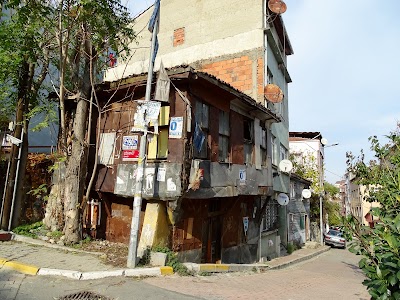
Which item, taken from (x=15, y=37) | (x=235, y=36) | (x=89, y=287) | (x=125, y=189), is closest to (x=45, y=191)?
(x=125, y=189)

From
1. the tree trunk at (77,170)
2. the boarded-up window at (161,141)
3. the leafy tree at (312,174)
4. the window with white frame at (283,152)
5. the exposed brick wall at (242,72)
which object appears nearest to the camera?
the boarded-up window at (161,141)

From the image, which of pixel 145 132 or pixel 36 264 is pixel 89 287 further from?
pixel 145 132

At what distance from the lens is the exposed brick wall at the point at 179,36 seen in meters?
18.5

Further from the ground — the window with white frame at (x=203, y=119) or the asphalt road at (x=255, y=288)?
the window with white frame at (x=203, y=119)

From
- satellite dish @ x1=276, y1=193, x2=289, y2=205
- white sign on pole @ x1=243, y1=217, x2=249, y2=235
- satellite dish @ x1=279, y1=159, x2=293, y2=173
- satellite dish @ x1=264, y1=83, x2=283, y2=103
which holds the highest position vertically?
satellite dish @ x1=264, y1=83, x2=283, y2=103

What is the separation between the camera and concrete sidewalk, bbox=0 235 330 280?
23.8ft

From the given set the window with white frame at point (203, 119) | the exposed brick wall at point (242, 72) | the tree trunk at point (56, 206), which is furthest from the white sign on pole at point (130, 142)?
the exposed brick wall at point (242, 72)

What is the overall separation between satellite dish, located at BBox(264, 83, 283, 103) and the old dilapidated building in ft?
5.65

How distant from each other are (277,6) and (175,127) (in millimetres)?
11336

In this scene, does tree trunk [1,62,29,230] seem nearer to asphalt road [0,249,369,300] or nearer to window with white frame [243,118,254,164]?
asphalt road [0,249,369,300]

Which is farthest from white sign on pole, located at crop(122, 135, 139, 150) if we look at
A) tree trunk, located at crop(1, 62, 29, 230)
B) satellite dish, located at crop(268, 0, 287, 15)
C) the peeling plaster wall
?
satellite dish, located at crop(268, 0, 287, 15)

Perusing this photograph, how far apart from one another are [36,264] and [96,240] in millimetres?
3066

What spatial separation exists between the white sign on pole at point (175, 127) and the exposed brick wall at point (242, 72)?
7118 millimetres

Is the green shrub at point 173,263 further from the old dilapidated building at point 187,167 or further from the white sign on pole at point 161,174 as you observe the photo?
the white sign on pole at point 161,174
